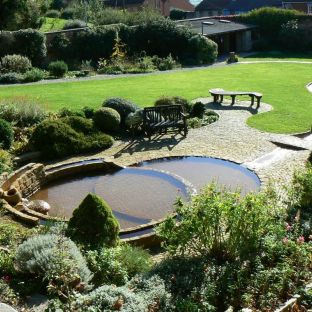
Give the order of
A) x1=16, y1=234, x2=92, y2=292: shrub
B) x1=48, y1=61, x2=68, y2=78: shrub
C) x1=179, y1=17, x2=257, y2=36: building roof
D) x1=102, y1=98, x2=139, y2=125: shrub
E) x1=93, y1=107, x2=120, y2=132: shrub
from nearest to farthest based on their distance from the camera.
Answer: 1. x1=16, y1=234, x2=92, y2=292: shrub
2. x1=93, y1=107, x2=120, y2=132: shrub
3. x1=102, y1=98, x2=139, y2=125: shrub
4. x1=48, y1=61, x2=68, y2=78: shrub
5. x1=179, y1=17, x2=257, y2=36: building roof

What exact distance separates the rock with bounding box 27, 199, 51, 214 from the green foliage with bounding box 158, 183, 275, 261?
13.8ft

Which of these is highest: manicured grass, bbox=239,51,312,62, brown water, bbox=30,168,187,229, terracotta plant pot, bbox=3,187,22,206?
manicured grass, bbox=239,51,312,62

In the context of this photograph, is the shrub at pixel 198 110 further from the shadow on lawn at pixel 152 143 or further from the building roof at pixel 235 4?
the building roof at pixel 235 4

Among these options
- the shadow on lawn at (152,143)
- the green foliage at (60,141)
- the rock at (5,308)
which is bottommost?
the rock at (5,308)

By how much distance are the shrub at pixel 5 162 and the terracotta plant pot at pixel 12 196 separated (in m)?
1.73

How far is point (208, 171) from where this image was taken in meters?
14.7

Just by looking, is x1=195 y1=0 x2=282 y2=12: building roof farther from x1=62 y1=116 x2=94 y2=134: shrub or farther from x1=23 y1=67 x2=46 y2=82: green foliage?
x1=62 y1=116 x2=94 y2=134: shrub

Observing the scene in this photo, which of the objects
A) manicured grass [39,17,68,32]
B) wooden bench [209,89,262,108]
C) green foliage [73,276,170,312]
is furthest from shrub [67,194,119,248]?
manicured grass [39,17,68,32]

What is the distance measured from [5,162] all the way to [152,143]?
16.5ft

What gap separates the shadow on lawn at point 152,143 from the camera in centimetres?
1659

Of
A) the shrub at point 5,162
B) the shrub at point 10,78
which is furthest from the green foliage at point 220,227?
the shrub at point 10,78

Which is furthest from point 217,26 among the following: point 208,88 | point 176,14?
point 208,88

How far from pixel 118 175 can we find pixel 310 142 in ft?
21.9

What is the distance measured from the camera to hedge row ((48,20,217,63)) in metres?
38.5
